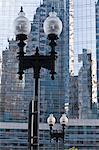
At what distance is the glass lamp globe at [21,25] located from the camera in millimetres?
7902

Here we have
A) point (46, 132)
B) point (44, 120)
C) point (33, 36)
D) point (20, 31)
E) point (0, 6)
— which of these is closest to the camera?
point (20, 31)

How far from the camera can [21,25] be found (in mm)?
7914

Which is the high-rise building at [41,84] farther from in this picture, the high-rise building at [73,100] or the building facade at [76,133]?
the building facade at [76,133]

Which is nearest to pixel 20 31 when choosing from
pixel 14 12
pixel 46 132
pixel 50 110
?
pixel 46 132

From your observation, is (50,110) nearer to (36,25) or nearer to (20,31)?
(36,25)

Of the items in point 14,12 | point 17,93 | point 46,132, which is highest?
point 14,12

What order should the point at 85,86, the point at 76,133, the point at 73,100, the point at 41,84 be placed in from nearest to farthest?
the point at 76,133 < the point at 73,100 < the point at 41,84 < the point at 85,86

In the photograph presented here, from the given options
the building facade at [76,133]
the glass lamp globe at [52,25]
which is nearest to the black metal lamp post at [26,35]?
the glass lamp globe at [52,25]

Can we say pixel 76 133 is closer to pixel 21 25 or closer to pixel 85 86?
pixel 85 86

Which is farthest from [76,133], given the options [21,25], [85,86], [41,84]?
[21,25]

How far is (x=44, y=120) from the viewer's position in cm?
7631

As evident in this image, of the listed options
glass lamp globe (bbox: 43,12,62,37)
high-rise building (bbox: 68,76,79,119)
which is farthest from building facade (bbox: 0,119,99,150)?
glass lamp globe (bbox: 43,12,62,37)

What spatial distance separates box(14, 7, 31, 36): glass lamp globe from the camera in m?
7.90

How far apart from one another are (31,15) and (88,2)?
40.0ft
